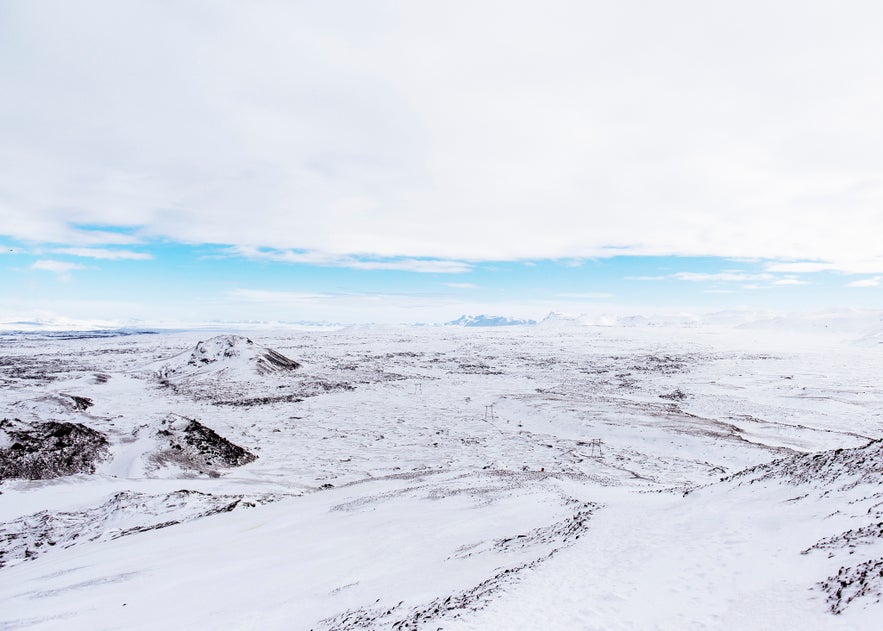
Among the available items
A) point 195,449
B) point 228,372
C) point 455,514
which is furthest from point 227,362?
point 455,514

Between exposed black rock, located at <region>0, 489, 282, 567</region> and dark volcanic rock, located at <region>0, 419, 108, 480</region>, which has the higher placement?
dark volcanic rock, located at <region>0, 419, 108, 480</region>

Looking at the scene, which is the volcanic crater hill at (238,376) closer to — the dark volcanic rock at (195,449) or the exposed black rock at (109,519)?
the dark volcanic rock at (195,449)

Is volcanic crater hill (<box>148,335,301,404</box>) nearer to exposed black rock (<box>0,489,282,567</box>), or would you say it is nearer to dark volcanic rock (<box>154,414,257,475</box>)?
dark volcanic rock (<box>154,414,257,475</box>)

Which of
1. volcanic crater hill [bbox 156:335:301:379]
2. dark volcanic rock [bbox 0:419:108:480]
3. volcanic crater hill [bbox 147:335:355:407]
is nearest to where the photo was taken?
dark volcanic rock [bbox 0:419:108:480]

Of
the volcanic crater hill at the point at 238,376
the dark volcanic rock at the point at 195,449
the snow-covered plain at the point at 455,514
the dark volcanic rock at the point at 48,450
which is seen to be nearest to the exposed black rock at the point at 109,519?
the snow-covered plain at the point at 455,514

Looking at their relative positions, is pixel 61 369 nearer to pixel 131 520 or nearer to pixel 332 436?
pixel 332 436

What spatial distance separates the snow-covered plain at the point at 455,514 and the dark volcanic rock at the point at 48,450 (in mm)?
103

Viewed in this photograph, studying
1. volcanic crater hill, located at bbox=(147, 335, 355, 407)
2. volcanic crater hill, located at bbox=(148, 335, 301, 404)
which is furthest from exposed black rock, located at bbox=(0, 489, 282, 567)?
volcanic crater hill, located at bbox=(148, 335, 301, 404)

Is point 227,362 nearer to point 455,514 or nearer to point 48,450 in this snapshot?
point 48,450

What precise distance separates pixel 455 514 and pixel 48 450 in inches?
631

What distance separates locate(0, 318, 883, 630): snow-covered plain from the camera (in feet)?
20.3

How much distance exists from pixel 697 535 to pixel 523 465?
33.9ft

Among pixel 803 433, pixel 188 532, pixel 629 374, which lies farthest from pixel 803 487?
pixel 629 374

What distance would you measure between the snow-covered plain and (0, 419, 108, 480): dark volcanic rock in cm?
10
